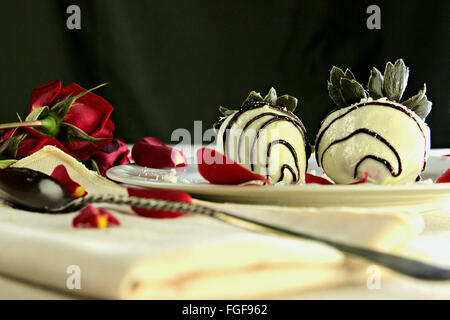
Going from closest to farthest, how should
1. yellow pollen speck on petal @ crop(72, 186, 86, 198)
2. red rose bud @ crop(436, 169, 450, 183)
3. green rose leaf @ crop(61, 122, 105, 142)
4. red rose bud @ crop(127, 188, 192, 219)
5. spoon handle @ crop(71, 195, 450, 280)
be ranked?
spoon handle @ crop(71, 195, 450, 280), red rose bud @ crop(127, 188, 192, 219), yellow pollen speck on petal @ crop(72, 186, 86, 198), red rose bud @ crop(436, 169, 450, 183), green rose leaf @ crop(61, 122, 105, 142)

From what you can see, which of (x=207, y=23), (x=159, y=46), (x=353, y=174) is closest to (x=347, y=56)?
(x=207, y=23)

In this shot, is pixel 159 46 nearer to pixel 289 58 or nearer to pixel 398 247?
pixel 289 58

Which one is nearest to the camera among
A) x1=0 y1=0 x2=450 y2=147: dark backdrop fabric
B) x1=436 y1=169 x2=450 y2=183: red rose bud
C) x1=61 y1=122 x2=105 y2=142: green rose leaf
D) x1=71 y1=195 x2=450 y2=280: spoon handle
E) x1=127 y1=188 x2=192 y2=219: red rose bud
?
x1=71 y1=195 x2=450 y2=280: spoon handle

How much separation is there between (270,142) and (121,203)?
287mm

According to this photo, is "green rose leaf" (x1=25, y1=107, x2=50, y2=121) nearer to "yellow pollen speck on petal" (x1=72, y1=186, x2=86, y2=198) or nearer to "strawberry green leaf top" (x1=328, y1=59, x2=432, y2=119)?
"yellow pollen speck on petal" (x1=72, y1=186, x2=86, y2=198)

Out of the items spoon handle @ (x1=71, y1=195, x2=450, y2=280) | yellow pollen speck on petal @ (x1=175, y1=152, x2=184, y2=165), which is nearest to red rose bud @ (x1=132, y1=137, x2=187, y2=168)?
yellow pollen speck on petal @ (x1=175, y1=152, x2=184, y2=165)

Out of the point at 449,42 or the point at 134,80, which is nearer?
the point at 449,42

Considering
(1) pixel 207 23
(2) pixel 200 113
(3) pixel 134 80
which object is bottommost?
(2) pixel 200 113

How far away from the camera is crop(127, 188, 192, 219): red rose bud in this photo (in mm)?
436

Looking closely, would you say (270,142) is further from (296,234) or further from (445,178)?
(296,234)

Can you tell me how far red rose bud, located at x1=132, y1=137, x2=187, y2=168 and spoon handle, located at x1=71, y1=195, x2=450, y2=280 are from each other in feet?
1.13

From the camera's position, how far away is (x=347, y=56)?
2.29 meters
